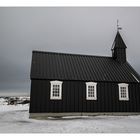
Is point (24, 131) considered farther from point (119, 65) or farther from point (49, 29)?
point (119, 65)

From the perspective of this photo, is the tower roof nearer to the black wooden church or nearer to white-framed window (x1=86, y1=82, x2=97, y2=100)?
the black wooden church

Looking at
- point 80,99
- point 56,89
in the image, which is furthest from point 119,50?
point 56,89

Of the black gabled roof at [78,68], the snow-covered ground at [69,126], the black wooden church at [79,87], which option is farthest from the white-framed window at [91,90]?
the snow-covered ground at [69,126]

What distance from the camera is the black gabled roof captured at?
14445 mm

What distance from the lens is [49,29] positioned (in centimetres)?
1475

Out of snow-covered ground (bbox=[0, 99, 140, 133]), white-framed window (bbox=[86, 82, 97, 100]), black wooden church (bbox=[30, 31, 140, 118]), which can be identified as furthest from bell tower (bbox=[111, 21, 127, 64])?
snow-covered ground (bbox=[0, 99, 140, 133])

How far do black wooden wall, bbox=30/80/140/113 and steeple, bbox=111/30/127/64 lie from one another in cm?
356

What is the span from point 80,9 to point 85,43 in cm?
342

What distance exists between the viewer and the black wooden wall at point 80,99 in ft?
44.3

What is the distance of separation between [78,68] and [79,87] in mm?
1995

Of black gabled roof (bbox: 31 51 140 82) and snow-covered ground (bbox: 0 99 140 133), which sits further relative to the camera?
black gabled roof (bbox: 31 51 140 82)

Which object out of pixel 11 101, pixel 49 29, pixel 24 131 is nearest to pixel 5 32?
pixel 49 29

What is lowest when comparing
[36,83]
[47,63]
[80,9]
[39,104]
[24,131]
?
[24,131]

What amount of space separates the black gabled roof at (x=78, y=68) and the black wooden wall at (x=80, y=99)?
1.82 ft
